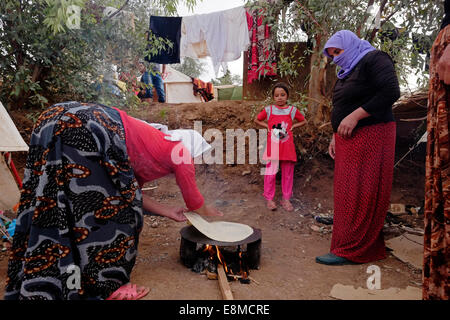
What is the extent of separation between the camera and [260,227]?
3.51m

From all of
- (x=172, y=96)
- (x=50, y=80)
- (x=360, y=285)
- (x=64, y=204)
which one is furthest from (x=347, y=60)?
(x=172, y=96)

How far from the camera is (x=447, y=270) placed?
121cm

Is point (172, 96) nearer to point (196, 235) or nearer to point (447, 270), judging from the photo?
point (196, 235)

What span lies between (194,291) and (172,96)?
11.9 m

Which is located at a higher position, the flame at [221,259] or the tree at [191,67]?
the tree at [191,67]

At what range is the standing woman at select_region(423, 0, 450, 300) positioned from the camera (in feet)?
3.96

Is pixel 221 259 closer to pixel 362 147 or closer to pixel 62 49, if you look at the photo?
pixel 362 147

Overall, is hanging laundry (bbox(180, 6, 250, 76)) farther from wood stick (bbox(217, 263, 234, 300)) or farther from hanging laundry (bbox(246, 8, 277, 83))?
wood stick (bbox(217, 263, 234, 300))

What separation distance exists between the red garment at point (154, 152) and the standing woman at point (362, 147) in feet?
4.17

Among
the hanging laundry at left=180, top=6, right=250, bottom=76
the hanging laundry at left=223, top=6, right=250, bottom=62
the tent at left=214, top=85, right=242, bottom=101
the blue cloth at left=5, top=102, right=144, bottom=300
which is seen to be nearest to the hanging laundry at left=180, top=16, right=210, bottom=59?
the hanging laundry at left=180, top=6, right=250, bottom=76

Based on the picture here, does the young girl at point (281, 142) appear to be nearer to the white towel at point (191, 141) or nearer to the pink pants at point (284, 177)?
the pink pants at point (284, 177)

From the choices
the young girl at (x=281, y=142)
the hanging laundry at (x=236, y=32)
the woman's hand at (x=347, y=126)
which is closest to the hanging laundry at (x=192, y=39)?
the hanging laundry at (x=236, y=32)

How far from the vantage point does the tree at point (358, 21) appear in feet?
11.0

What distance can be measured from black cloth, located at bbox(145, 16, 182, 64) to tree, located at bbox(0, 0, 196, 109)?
29.6 inches
